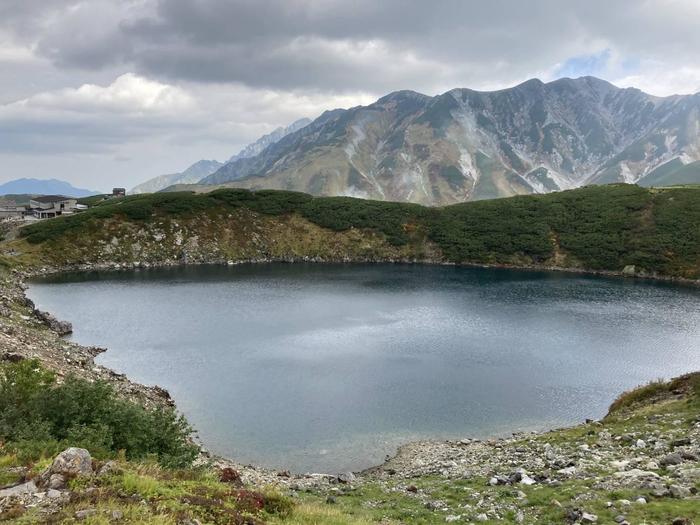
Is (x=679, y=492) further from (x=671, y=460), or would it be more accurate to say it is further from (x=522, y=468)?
(x=522, y=468)

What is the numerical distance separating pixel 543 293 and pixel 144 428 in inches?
3803

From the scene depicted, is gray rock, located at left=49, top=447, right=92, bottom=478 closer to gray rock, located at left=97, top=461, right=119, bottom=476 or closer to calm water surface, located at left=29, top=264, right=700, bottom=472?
gray rock, located at left=97, top=461, right=119, bottom=476

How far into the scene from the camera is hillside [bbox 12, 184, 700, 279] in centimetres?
13100

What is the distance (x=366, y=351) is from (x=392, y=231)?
10088 cm

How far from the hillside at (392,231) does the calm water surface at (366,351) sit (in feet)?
66.9

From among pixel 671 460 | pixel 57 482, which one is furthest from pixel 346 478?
pixel 57 482

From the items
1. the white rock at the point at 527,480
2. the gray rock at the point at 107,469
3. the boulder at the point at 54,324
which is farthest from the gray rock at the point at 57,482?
the boulder at the point at 54,324

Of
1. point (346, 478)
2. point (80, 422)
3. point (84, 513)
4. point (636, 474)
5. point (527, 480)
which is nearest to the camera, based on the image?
point (84, 513)

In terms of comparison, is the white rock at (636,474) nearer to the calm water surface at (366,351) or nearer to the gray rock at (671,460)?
the gray rock at (671,460)

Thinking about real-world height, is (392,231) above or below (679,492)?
above

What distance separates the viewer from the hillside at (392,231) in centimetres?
13100

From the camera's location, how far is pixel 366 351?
62688 mm

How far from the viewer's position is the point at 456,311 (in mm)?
87812

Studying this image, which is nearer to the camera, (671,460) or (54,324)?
(671,460)
